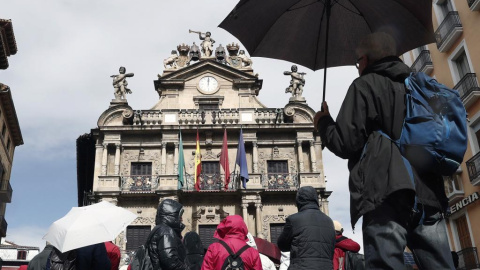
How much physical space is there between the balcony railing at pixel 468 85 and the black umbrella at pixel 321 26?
13651mm

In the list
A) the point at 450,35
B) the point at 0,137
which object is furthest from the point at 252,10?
the point at 0,137

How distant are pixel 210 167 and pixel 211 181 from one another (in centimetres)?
125

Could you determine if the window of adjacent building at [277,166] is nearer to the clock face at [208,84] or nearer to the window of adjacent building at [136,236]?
the clock face at [208,84]

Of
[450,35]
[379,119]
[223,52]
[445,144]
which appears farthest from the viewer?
[223,52]

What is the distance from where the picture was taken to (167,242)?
16.3 feet

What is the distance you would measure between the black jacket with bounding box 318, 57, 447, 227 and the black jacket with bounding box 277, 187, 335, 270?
213 cm

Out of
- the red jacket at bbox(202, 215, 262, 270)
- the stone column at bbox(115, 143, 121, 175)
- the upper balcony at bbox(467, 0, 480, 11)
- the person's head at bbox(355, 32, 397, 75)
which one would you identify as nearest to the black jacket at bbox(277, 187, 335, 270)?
the red jacket at bbox(202, 215, 262, 270)

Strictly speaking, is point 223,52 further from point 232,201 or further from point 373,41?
point 373,41

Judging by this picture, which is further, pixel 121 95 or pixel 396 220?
pixel 121 95

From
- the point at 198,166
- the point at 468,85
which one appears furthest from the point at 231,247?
the point at 198,166

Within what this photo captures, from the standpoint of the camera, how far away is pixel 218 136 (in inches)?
1016

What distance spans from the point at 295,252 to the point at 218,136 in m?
21.1

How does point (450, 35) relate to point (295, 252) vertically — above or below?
above

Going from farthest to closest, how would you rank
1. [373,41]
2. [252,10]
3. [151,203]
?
1. [151,203]
2. [252,10]
3. [373,41]
